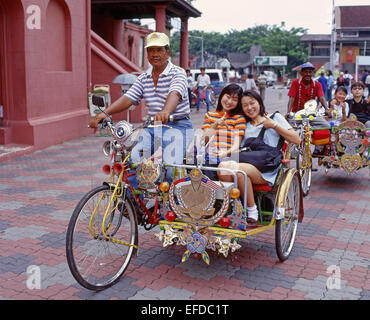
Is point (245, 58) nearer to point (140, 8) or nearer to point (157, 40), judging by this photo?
point (140, 8)

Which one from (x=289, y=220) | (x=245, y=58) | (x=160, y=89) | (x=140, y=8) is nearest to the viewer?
(x=160, y=89)

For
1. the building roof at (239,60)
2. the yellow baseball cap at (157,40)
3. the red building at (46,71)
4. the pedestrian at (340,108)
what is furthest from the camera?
the building roof at (239,60)

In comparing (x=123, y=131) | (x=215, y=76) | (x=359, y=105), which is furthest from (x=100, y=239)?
(x=215, y=76)

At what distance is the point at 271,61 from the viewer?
74.2 metres

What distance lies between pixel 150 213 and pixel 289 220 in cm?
140

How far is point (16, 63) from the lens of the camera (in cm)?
980

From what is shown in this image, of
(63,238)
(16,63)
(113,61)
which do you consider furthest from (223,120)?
(113,61)

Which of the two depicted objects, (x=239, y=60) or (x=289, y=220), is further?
(x=239, y=60)

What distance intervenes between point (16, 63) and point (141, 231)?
19.5ft

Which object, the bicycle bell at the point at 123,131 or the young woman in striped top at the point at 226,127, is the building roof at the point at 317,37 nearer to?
the young woman in striped top at the point at 226,127

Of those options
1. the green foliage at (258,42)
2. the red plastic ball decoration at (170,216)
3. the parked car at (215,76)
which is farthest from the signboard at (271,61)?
the red plastic ball decoration at (170,216)

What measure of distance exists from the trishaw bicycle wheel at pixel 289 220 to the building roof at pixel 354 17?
2348 inches

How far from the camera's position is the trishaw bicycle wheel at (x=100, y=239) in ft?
12.0
